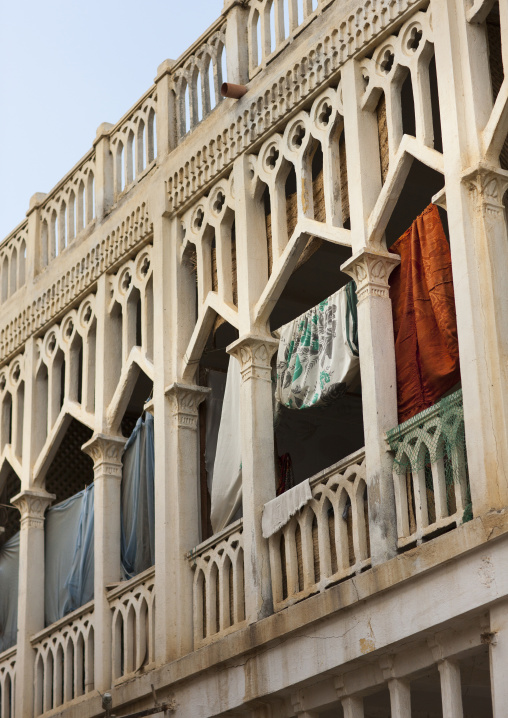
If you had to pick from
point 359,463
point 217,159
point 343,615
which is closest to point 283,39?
point 217,159

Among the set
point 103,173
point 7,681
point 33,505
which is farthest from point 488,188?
point 7,681

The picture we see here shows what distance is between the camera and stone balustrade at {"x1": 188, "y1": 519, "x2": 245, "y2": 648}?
13.4 meters

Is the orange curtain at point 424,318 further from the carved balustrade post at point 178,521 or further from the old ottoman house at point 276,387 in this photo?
the carved balustrade post at point 178,521

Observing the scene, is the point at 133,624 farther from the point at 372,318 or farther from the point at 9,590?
the point at 372,318

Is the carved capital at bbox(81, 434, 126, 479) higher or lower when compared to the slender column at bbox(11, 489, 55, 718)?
higher

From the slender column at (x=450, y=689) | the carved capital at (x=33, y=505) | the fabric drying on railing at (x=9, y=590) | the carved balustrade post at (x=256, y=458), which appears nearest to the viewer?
the slender column at (x=450, y=689)

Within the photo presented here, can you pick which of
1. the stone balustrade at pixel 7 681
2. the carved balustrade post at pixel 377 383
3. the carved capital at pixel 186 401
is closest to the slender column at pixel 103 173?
the carved capital at pixel 186 401

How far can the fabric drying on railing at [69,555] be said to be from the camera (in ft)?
53.6

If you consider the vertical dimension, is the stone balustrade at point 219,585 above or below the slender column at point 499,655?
above

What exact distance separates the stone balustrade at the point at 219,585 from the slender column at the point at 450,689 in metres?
2.69

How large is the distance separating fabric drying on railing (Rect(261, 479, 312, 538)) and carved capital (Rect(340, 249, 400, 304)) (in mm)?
1727

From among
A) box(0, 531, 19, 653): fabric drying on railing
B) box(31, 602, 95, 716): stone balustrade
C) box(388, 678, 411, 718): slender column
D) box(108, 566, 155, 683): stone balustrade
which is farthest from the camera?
box(0, 531, 19, 653): fabric drying on railing

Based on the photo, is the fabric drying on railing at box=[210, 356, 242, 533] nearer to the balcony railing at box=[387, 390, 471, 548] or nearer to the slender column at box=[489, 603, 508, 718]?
the balcony railing at box=[387, 390, 471, 548]

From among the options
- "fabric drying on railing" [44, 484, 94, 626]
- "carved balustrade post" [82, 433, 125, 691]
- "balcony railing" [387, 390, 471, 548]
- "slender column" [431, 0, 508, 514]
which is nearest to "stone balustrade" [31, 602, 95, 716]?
"carved balustrade post" [82, 433, 125, 691]
